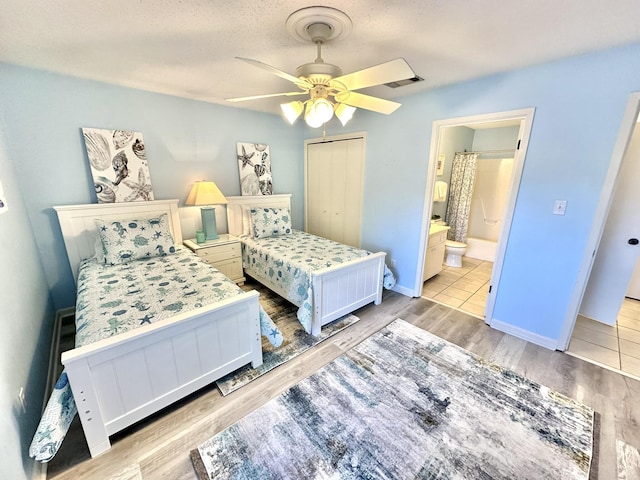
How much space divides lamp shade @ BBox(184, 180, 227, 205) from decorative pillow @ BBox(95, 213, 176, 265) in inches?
15.7

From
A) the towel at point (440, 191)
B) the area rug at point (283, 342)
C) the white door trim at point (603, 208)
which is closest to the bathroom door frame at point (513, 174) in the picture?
the white door trim at point (603, 208)

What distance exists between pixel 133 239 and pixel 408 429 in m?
2.80

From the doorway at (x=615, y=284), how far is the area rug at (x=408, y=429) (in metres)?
1.01

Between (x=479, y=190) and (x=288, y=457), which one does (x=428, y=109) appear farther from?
(x=288, y=457)

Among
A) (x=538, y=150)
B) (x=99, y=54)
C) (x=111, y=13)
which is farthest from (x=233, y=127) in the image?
(x=538, y=150)

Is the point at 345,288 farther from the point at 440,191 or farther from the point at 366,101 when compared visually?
the point at 440,191

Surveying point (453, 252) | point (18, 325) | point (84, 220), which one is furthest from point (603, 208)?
point (84, 220)

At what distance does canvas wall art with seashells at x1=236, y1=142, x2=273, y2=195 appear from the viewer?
141 inches

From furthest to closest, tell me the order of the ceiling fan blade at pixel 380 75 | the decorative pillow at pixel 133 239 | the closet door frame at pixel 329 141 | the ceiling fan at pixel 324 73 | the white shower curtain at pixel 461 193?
the white shower curtain at pixel 461 193
the closet door frame at pixel 329 141
the decorative pillow at pixel 133 239
the ceiling fan at pixel 324 73
the ceiling fan blade at pixel 380 75

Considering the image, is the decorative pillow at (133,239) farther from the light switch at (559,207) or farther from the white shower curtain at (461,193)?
the white shower curtain at (461,193)

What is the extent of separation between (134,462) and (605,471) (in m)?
2.50

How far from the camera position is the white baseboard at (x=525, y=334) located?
2.32 metres

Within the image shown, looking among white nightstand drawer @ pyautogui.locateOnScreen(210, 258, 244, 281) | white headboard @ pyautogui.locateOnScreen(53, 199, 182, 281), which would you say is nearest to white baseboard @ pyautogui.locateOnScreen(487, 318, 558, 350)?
white nightstand drawer @ pyautogui.locateOnScreen(210, 258, 244, 281)

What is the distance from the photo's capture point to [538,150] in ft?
7.07
